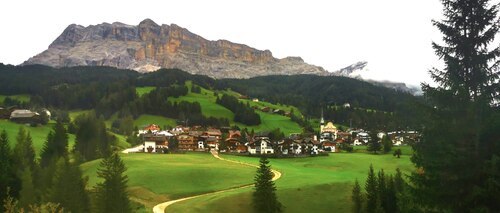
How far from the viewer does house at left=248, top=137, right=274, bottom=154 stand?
121750 millimetres

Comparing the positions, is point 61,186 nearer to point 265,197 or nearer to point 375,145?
point 265,197

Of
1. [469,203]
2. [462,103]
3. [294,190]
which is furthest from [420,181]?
[294,190]

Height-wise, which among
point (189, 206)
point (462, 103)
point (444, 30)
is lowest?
point (189, 206)

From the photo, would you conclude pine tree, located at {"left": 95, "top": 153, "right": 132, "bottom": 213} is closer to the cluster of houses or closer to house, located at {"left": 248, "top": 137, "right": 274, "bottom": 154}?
the cluster of houses

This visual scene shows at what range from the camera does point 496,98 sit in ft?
70.0

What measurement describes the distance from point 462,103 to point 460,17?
5.55 m

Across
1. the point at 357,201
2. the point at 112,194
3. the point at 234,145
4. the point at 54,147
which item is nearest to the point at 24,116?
the point at 54,147

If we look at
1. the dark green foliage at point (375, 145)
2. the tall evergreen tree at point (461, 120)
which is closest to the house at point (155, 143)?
the dark green foliage at point (375, 145)

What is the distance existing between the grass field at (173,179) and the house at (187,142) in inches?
1558

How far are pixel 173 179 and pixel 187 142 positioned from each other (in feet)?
183

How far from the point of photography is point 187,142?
12644 centimetres

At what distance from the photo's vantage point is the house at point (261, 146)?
121750 millimetres

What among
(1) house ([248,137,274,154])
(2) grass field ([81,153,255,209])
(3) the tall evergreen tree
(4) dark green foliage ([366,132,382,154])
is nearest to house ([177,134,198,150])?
(1) house ([248,137,274,154])

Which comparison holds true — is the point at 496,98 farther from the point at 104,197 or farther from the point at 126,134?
the point at 126,134
